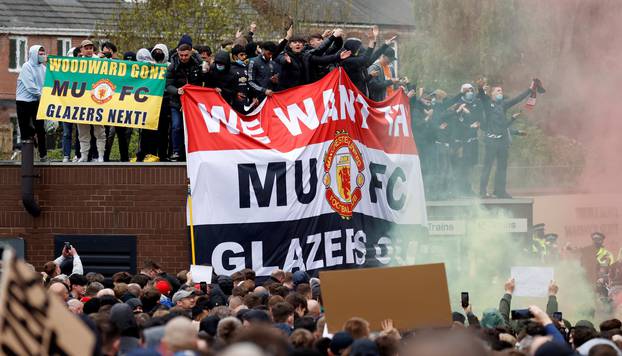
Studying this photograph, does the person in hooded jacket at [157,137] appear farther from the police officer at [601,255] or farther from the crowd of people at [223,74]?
the police officer at [601,255]

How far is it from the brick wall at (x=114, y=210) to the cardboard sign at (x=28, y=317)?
390 inches

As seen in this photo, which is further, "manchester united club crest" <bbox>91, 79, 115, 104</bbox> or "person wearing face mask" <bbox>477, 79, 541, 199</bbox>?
"person wearing face mask" <bbox>477, 79, 541, 199</bbox>

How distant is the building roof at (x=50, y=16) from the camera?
159ft

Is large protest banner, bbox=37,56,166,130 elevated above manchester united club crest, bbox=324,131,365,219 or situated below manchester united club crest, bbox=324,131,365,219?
above

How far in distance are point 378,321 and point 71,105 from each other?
7.43 metres

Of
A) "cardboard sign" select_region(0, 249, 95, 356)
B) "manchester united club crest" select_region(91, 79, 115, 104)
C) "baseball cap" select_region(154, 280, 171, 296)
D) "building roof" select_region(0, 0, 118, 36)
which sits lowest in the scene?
"baseball cap" select_region(154, 280, 171, 296)

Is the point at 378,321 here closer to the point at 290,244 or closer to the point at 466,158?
the point at 290,244

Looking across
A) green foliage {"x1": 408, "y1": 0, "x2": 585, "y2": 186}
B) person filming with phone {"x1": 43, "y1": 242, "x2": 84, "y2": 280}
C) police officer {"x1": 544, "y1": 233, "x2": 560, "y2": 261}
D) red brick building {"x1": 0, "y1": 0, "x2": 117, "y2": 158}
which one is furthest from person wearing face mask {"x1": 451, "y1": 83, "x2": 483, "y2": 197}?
red brick building {"x1": 0, "y1": 0, "x2": 117, "y2": 158}

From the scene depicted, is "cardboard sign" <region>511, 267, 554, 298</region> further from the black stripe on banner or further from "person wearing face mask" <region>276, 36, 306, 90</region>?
"person wearing face mask" <region>276, 36, 306, 90</region>

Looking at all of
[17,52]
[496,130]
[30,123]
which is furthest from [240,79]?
[17,52]

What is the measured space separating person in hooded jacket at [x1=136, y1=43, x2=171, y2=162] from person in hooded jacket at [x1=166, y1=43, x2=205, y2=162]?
1.41 feet

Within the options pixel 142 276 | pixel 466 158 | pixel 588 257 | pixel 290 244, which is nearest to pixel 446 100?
pixel 466 158

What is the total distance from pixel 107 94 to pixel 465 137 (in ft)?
18.3

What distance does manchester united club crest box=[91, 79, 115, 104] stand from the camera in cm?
1578
